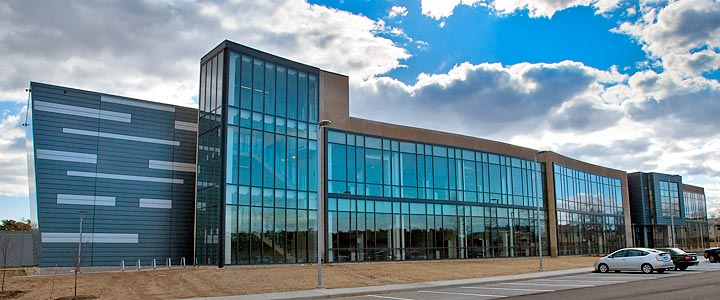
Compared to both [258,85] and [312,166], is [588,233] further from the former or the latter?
[258,85]

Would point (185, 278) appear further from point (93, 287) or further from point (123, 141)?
point (123, 141)

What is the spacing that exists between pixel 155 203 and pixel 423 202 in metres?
19.5

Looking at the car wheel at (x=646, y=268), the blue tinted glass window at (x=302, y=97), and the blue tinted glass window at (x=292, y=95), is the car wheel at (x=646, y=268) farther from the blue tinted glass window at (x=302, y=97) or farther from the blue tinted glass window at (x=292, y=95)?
the blue tinted glass window at (x=292, y=95)

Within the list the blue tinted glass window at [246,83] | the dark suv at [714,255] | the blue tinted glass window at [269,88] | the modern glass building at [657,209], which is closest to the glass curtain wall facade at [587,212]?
the modern glass building at [657,209]

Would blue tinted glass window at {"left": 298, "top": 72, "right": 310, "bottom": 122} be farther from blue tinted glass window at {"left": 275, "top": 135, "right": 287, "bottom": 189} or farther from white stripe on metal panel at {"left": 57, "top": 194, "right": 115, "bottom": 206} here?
white stripe on metal panel at {"left": 57, "top": 194, "right": 115, "bottom": 206}

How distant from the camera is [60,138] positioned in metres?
34.7

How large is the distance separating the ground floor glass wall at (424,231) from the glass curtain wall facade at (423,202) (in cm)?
7

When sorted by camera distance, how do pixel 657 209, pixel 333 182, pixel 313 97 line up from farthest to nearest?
pixel 657 209 < pixel 333 182 < pixel 313 97

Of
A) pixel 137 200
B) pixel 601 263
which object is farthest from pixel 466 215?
pixel 137 200

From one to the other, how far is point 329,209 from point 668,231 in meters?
61.0

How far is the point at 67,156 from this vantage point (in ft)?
114

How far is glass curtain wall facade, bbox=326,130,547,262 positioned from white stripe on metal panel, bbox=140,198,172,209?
1033 centimetres

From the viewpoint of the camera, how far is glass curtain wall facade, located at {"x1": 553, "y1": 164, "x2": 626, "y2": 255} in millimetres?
57312

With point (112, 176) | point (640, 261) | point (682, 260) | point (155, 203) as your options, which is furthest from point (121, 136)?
point (682, 260)
